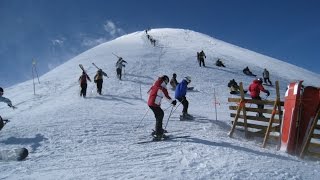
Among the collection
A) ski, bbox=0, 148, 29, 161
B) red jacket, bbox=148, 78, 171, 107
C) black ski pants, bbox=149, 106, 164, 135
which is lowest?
ski, bbox=0, 148, 29, 161

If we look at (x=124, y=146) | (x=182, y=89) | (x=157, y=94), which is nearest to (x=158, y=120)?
(x=157, y=94)

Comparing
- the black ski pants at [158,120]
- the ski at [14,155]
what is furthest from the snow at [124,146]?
the black ski pants at [158,120]

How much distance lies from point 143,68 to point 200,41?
28.5 m

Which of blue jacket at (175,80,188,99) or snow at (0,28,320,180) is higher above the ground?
blue jacket at (175,80,188,99)

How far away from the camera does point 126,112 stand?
18.8 meters

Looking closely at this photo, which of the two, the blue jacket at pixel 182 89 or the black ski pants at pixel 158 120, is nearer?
the black ski pants at pixel 158 120

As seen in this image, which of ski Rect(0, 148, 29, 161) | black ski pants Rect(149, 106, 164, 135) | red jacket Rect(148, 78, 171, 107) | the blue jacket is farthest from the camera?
the blue jacket

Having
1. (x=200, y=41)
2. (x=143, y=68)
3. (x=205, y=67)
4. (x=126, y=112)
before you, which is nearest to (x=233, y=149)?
(x=126, y=112)

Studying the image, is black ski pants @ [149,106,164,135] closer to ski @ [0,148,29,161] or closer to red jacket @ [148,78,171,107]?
red jacket @ [148,78,171,107]

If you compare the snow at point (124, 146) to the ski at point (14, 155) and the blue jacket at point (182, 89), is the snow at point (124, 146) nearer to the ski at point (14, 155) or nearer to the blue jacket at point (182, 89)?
the ski at point (14, 155)

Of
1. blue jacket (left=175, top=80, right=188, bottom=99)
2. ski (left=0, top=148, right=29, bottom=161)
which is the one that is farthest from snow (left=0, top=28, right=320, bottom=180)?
blue jacket (left=175, top=80, right=188, bottom=99)

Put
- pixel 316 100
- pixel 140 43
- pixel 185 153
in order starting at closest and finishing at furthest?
pixel 185 153, pixel 316 100, pixel 140 43

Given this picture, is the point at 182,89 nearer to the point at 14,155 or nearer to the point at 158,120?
the point at 158,120

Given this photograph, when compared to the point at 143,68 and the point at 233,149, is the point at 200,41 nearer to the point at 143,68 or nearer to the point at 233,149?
the point at 143,68
